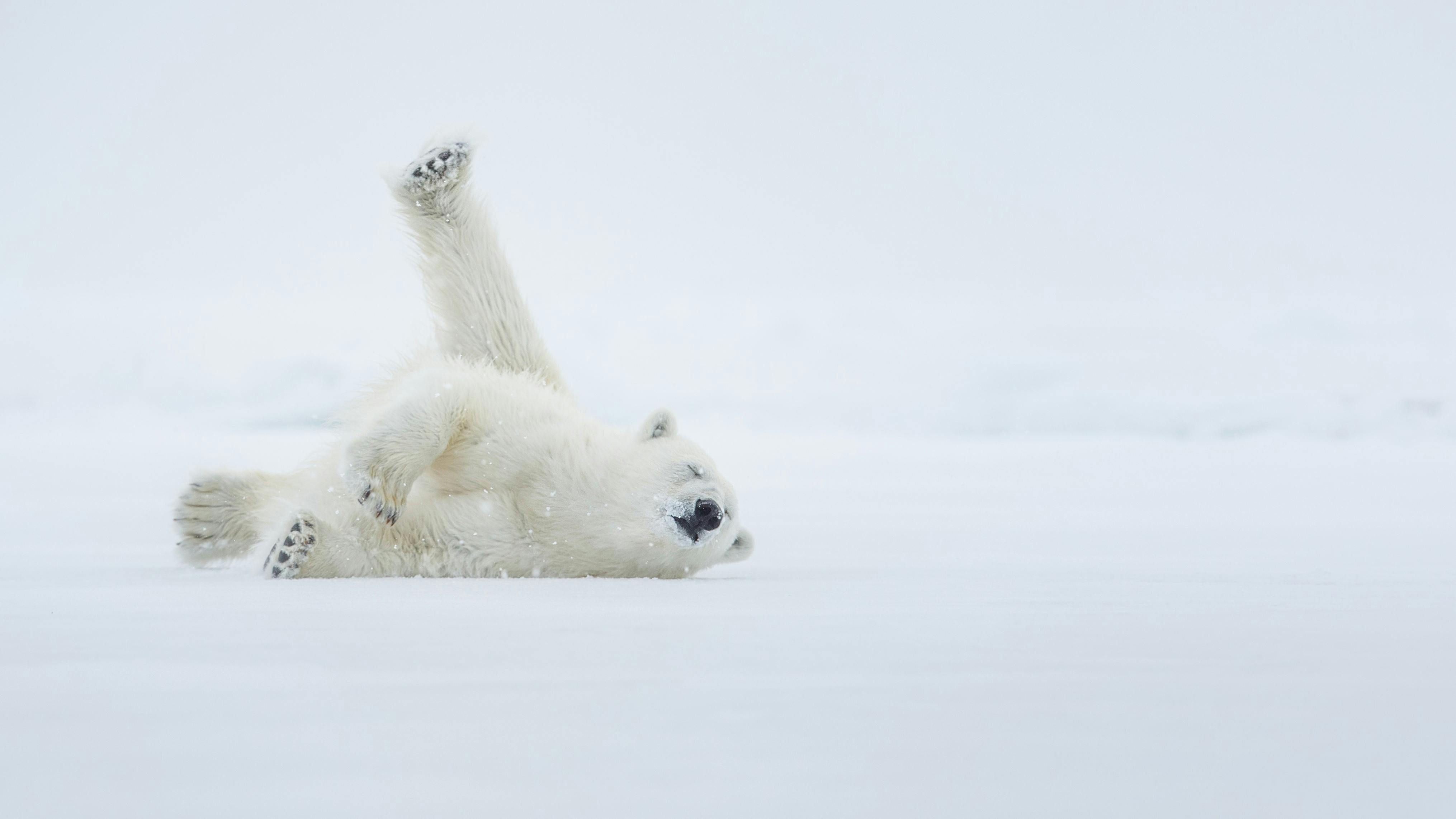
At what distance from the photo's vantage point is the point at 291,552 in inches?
126

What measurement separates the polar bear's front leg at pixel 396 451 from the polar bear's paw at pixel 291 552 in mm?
185

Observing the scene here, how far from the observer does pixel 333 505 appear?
346 cm

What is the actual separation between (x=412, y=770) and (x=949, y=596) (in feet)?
5.66

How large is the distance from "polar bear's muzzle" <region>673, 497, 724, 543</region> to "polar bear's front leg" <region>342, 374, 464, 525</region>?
0.65 m

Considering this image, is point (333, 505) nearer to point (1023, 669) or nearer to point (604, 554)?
point (604, 554)

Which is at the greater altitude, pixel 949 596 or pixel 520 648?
pixel 949 596

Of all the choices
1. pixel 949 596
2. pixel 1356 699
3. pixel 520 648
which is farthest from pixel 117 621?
pixel 1356 699

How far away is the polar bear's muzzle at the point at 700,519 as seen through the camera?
3.34 m

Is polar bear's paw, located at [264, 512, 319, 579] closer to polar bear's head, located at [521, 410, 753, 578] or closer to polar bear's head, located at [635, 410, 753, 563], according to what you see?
polar bear's head, located at [521, 410, 753, 578]

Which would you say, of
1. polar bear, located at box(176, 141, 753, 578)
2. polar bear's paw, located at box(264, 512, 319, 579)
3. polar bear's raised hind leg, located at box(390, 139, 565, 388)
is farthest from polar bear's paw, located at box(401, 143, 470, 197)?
polar bear's paw, located at box(264, 512, 319, 579)

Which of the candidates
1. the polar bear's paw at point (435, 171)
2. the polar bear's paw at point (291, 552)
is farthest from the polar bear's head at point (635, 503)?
the polar bear's paw at point (435, 171)

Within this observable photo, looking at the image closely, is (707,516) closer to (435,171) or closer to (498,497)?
(498,497)

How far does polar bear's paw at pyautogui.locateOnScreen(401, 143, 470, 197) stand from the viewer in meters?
4.59

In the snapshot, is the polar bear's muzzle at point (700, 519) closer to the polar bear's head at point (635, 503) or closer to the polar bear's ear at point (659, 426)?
the polar bear's head at point (635, 503)
